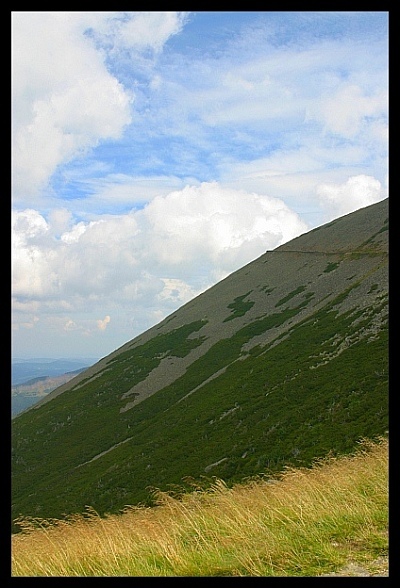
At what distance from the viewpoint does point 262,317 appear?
103 meters

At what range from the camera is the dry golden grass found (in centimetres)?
721

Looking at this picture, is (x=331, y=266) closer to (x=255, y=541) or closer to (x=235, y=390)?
(x=235, y=390)

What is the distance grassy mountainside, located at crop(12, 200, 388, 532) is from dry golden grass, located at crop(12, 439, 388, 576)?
411 inches

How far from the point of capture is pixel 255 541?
7926mm

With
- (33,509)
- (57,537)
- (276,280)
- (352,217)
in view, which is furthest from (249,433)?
(352,217)

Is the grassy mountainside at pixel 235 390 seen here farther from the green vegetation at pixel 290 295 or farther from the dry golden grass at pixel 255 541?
the dry golden grass at pixel 255 541

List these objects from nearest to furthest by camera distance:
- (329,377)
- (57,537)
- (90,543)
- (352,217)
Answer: (90,543) < (57,537) < (329,377) < (352,217)

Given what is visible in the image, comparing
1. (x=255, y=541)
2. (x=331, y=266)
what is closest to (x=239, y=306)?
(x=331, y=266)

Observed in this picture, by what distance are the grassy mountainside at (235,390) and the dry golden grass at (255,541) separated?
10.4m

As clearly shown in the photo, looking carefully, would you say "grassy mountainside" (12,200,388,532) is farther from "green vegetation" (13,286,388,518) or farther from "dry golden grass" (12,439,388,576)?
"dry golden grass" (12,439,388,576)

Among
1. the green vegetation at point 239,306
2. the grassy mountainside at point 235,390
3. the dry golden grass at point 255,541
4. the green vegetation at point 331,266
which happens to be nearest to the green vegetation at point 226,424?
the grassy mountainside at point 235,390

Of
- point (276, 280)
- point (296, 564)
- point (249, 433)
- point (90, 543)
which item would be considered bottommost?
point (249, 433)

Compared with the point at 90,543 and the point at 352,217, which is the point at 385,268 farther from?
the point at 90,543
